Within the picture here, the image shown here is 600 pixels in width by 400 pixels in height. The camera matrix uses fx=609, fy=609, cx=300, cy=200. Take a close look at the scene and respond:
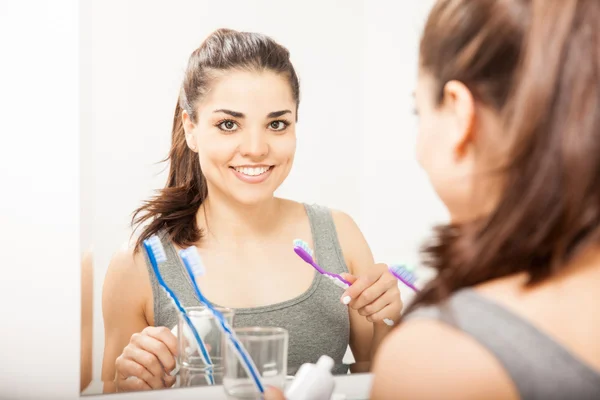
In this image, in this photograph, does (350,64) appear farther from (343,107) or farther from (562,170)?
(562,170)

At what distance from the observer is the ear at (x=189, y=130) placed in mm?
912

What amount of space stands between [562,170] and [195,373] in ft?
2.01

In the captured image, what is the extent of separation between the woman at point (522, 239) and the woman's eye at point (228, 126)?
463 millimetres

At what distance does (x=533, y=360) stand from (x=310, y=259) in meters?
0.57

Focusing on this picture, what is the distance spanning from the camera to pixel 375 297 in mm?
962

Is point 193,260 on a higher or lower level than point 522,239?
lower

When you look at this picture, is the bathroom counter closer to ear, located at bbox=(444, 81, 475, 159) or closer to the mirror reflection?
the mirror reflection

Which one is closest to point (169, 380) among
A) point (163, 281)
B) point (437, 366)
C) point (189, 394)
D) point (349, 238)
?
point (189, 394)

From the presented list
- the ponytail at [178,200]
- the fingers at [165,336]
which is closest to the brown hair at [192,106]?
the ponytail at [178,200]

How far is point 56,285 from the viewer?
31.0 inches

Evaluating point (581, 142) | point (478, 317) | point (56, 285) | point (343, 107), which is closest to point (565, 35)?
point (581, 142)

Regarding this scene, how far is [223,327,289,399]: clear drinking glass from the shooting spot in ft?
2.45

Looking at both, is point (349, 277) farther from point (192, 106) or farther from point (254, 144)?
point (192, 106)

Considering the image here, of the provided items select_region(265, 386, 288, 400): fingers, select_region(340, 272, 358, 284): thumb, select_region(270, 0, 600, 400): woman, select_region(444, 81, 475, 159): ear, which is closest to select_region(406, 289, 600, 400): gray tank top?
select_region(270, 0, 600, 400): woman
